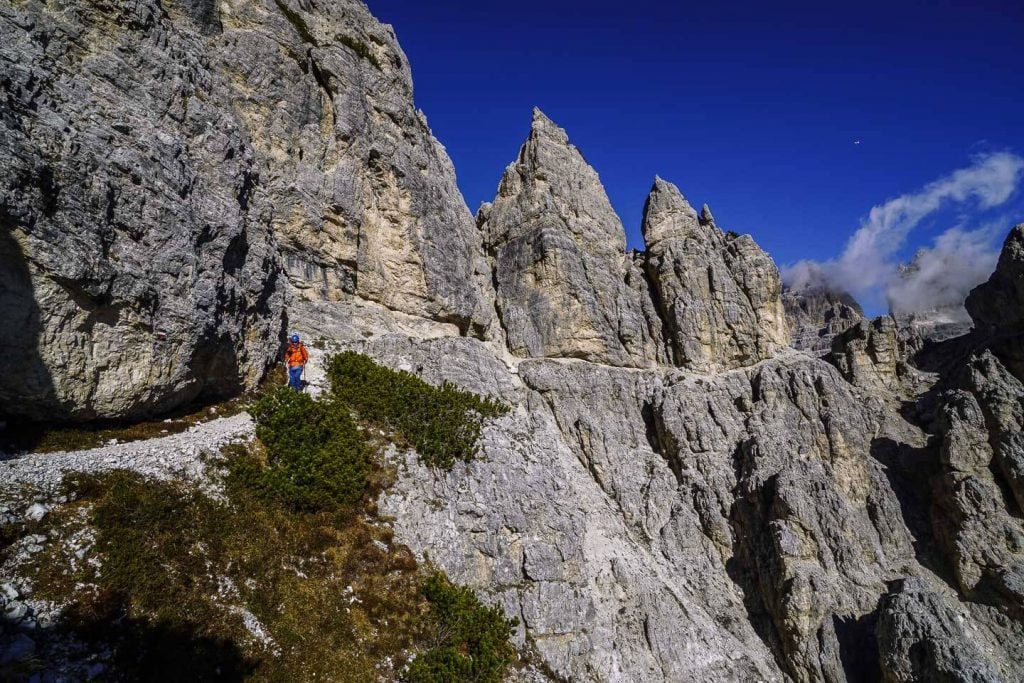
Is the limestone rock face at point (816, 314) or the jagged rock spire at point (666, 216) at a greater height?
the limestone rock face at point (816, 314)

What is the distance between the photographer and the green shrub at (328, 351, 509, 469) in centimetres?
2373

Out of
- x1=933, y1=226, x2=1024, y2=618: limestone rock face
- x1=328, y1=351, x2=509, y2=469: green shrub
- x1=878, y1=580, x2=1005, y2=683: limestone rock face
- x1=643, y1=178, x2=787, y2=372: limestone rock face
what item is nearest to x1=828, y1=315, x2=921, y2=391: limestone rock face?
x1=643, y1=178, x2=787, y2=372: limestone rock face

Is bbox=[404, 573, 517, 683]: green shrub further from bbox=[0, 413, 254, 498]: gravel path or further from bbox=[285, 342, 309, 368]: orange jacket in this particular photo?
bbox=[285, 342, 309, 368]: orange jacket

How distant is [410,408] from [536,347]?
66.6 ft

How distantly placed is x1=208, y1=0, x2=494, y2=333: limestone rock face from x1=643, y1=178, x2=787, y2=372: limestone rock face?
62.9 ft

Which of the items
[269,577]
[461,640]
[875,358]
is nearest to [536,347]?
[461,640]

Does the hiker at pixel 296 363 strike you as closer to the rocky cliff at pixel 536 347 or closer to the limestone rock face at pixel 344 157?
the rocky cliff at pixel 536 347

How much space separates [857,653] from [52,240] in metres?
41.2

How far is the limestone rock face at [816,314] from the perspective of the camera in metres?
88.6

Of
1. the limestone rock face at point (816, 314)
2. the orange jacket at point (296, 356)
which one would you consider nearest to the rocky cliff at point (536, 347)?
the orange jacket at point (296, 356)

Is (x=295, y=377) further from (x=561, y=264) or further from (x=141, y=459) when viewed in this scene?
(x=561, y=264)

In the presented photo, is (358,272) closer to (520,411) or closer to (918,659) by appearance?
(520,411)

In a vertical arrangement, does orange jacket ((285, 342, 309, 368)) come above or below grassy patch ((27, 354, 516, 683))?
above

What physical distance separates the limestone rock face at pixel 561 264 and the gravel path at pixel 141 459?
28.4m
